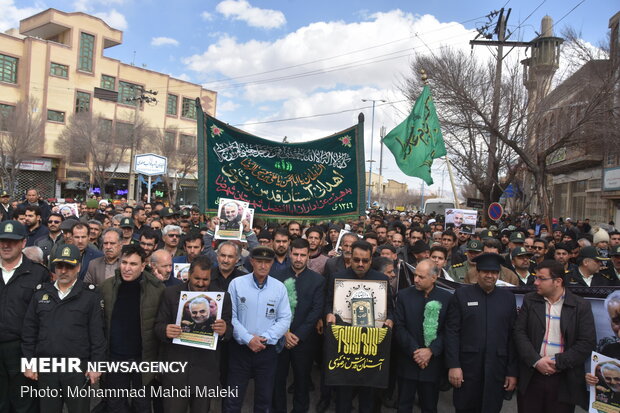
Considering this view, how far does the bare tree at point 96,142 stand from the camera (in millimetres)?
35469

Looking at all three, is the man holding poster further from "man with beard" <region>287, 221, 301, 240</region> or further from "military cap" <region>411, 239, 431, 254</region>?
"military cap" <region>411, 239, 431, 254</region>

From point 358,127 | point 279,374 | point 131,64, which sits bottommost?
point 279,374

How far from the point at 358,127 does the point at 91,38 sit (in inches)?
1533

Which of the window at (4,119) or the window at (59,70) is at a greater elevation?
the window at (59,70)

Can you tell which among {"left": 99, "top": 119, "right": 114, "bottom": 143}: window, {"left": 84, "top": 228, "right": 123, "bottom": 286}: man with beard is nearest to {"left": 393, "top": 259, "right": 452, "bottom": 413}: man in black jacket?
{"left": 84, "top": 228, "right": 123, "bottom": 286}: man with beard

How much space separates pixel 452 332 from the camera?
4.34 meters

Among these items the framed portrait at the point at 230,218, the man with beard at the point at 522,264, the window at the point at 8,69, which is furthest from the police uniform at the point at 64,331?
the window at the point at 8,69

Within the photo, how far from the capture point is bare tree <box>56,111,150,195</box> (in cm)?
3547

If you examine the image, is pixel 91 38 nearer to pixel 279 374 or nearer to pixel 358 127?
pixel 358 127

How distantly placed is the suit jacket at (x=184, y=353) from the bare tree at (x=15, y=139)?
102 feet

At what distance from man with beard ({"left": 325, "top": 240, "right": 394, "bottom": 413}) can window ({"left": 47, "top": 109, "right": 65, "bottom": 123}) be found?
127ft

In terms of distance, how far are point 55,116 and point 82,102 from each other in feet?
8.08

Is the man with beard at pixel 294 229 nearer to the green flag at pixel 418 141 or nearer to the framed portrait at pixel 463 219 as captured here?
the green flag at pixel 418 141

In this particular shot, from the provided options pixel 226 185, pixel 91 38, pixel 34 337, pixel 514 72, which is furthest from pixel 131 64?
pixel 34 337
